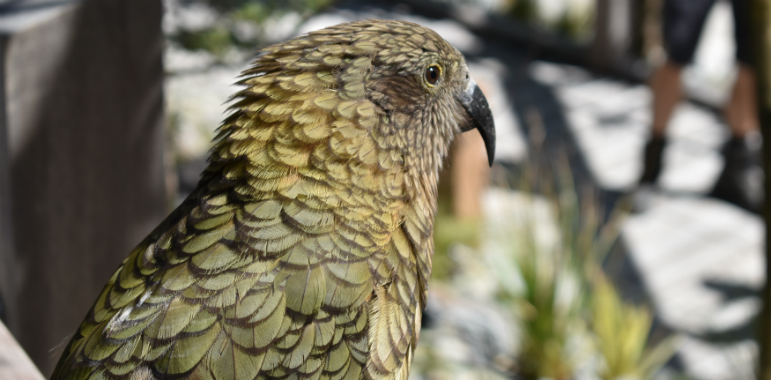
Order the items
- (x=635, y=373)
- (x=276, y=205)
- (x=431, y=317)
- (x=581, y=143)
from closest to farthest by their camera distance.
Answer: (x=276, y=205), (x=635, y=373), (x=431, y=317), (x=581, y=143)

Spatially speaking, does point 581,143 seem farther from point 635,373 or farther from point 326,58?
point 326,58

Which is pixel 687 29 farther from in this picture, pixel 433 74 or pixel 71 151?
pixel 71 151

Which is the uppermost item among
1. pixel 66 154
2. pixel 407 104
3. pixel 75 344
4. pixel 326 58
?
pixel 326 58

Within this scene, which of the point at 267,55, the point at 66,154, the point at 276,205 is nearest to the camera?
the point at 276,205

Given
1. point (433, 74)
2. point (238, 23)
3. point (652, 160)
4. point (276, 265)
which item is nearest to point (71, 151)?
point (276, 265)

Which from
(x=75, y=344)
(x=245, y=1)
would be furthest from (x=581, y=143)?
(x=75, y=344)

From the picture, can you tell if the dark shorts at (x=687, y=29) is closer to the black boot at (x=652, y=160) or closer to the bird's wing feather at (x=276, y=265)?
the black boot at (x=652, y=160)

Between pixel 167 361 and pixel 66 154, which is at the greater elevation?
pixel 66 154

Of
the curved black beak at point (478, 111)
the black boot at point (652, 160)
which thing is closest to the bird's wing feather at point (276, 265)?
the curved black beak at point (478, 111)

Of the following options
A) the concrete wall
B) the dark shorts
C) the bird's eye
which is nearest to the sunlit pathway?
the dark shorts
